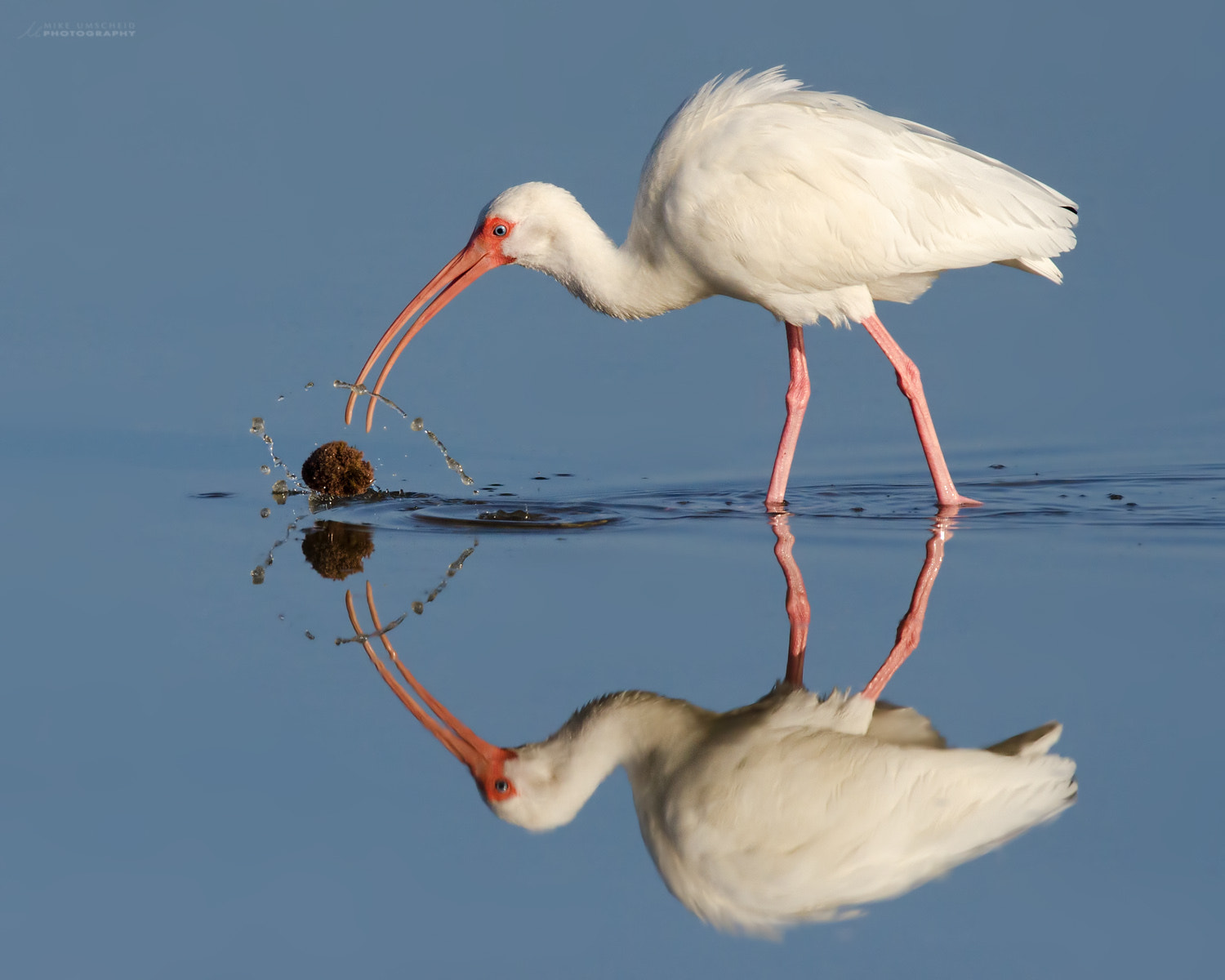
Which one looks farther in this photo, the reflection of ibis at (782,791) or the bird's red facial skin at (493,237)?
the bird's red facial skin at (493,237)

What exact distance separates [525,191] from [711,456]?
2368 mm

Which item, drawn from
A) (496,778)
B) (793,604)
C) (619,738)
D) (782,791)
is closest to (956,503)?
(793,604)

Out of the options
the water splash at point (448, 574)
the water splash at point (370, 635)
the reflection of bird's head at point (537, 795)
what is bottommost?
the reflection of bird's head at point (537, 795)

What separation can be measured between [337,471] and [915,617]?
12.5 feet

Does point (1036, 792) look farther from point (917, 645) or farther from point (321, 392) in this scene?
point (321, 392)

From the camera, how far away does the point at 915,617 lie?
710 cm

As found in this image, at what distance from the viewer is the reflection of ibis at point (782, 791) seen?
5.20 meters

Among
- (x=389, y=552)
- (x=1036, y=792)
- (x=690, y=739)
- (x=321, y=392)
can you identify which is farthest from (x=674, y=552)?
(x=321, y=392)

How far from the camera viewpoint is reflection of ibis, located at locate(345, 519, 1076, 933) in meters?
5.20

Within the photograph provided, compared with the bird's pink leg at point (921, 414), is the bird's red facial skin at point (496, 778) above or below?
below

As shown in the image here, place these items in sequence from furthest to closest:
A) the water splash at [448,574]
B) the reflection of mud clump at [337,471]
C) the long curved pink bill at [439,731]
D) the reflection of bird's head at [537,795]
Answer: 1. the reflection of mud clump at [337,471]
2. the water splash at [448,574]
3. the long curved pink bill at [439,731]
4. the reflection of bird's head at [537,795]

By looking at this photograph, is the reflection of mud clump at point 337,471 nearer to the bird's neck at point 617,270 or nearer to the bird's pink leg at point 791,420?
the bird's neck at point 617,270

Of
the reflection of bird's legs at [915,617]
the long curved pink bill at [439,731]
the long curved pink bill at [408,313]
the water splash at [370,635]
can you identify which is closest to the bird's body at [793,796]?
the long curved pink bill at [439,731]

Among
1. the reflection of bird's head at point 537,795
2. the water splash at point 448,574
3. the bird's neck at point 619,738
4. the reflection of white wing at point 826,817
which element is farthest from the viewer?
the water splash at point 448,574
